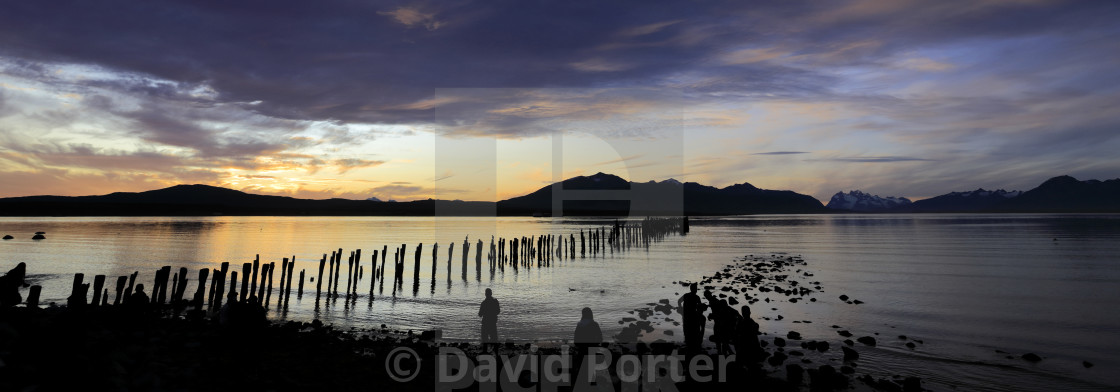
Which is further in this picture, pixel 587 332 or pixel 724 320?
pixel 724 320

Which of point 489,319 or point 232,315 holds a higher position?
point 232,315

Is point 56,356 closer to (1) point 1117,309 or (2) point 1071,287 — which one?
(1) point 1117,309

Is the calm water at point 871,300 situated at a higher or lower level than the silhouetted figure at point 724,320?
lower

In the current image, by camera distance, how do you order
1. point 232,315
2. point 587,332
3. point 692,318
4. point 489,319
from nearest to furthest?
point 232,315
point 587,332
point 692,318
point 489,319

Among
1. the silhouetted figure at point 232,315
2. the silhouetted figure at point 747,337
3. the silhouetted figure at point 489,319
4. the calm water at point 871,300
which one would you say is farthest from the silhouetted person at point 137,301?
the silhouetted figure at point 747,337

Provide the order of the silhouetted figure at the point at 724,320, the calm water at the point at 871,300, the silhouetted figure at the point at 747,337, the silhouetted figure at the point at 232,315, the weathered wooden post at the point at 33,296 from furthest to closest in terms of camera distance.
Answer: the calm water at the point at 871,300, the weathered wooden post at the point at 33,296, the silhouetted figure at the point at 724,320, the silhouetted figure at the point at 747,337, the silhouetted figure at the point at 232,315

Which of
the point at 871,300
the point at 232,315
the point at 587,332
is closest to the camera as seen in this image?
the point at 232,315

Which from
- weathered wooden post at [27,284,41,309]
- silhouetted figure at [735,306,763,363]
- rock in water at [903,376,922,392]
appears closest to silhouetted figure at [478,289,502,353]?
silhouetted figure at [735,306,763,363]

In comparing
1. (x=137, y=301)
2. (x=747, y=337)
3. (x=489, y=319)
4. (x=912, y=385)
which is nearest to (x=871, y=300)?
(x=912, y=385)

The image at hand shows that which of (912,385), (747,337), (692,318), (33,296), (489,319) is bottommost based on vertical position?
(912,385)

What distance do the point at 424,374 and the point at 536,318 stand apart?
9381 millimetres

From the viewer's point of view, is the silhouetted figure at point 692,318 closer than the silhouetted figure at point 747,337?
No

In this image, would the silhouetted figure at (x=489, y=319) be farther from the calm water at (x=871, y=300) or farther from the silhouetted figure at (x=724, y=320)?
the silhouetted figure at (x=724, y=320)

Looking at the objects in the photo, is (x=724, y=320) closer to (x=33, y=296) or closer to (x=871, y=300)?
(x=871, y=300)
